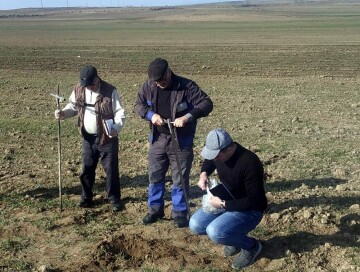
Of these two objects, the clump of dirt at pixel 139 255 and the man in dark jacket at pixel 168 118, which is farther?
the man in dark jacket at pixel 168 118

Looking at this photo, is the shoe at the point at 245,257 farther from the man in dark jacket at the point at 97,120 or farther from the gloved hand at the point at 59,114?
the gloved hand at the point at 59,114

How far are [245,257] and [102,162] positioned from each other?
2.30 m

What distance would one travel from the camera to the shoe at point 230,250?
5496mm

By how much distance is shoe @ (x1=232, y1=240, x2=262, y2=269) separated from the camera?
5.27 m

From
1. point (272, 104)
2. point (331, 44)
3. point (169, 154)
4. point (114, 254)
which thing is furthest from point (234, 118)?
point (331, 44)

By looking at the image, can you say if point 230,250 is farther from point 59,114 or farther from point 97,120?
point 59,114

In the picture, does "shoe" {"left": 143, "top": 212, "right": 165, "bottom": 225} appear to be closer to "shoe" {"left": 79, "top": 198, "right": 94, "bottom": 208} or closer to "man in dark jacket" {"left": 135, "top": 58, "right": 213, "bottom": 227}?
"man in dark jacket" {"left": 135, "top": 58, "right": 213, "bottom": 227}

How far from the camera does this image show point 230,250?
5504 mm

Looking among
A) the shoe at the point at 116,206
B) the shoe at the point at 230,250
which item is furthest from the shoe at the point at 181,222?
the shoe at the point at 116,206

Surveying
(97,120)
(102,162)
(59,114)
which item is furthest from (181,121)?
(59,114)

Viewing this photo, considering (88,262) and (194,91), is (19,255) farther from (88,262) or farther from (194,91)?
(194,91)

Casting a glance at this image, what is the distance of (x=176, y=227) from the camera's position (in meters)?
6.20

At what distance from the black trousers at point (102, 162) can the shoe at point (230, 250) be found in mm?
1836

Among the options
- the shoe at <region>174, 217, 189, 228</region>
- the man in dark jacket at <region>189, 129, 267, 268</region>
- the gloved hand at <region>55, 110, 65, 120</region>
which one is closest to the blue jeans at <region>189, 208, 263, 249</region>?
the man in dark jacket at <region>189, 129, 267, 268</region>
